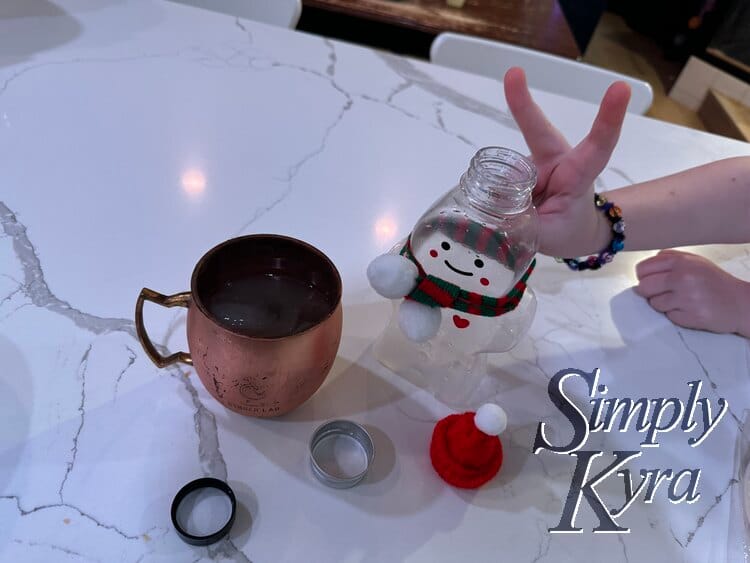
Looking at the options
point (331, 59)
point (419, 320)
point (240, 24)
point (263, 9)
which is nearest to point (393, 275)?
point (419, 320)

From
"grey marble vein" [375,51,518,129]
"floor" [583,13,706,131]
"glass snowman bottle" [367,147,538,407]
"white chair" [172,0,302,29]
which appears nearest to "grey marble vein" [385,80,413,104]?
"grey marble vein" [375,51,518,129]

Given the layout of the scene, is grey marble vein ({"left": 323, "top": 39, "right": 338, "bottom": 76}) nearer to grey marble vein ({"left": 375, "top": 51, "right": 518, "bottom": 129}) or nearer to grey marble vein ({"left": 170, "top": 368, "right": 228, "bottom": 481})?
grey marble vein ({"left": 375, "top": 51, "right": 518, "bottom": 129})

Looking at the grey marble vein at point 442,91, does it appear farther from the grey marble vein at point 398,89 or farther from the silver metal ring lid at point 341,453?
the silver metal ring lid at point 341,453

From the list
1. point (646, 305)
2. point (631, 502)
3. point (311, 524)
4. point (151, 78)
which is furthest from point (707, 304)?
point (151, 78)

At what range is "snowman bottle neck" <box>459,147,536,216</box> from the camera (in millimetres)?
458

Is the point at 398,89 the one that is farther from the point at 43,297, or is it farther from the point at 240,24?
the point at 43,297

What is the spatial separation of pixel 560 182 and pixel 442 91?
0.38 meters

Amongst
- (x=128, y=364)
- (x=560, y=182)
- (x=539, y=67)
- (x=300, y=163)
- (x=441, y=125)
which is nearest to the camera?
(x=128, y=364)

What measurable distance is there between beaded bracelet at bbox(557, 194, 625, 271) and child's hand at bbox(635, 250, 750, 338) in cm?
4

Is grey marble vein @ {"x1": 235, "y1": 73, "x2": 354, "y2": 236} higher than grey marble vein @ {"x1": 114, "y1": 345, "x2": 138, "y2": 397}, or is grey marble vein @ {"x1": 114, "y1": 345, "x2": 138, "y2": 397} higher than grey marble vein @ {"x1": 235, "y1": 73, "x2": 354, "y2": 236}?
grey marble vein @ {"x1": 235, "y1": 73, "x2": 354, "y2": 236}

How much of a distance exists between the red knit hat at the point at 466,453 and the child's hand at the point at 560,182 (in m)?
0.25

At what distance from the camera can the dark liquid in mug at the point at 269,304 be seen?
452mm

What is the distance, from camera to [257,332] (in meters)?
0.44

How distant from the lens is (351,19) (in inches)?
77.0
